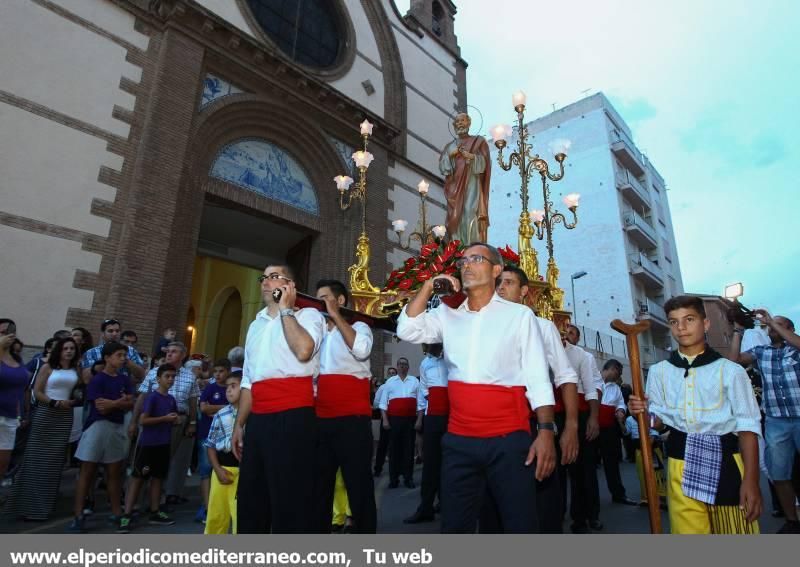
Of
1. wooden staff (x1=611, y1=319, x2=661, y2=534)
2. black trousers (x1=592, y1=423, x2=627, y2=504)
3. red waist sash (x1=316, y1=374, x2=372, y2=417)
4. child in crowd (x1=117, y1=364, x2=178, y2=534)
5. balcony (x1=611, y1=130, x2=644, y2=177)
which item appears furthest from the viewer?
balcony (x1=611, y1=130, x2=644, y2=177)

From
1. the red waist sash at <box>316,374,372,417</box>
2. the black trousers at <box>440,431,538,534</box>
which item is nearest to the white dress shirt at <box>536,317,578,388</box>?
the black trousers at <box>440,431,538,534</box>

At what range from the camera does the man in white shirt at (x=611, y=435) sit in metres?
6.11

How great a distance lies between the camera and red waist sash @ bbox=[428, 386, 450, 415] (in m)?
5.45

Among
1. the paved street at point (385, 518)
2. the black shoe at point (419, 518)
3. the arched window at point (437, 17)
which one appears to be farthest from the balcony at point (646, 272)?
the black shoe at point (419, 518)

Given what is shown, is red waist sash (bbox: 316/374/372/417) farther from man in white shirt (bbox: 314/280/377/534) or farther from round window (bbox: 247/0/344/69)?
round window (bbox: 247/0/344/69)

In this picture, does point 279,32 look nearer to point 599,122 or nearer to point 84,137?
point 84,137

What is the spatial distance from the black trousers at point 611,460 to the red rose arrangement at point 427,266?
10.3 ft

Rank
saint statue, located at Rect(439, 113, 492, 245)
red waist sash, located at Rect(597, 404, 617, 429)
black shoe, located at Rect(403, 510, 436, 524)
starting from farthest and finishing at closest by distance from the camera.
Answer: saint statue, located at Rect(439, 113, 492, 245)
red waist sash, located at Rect(597, 404, 617, 429)
black shoe, located at Rect(403, 510, 436, 524)

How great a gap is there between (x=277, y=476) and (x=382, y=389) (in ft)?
20.9

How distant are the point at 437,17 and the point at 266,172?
11.8m

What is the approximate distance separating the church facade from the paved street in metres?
3.37

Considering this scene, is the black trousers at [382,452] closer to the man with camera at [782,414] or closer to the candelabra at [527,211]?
the candelabra at [527,211]

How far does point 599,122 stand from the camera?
29188 mm

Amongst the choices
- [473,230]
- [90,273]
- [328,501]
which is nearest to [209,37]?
[90,273]
